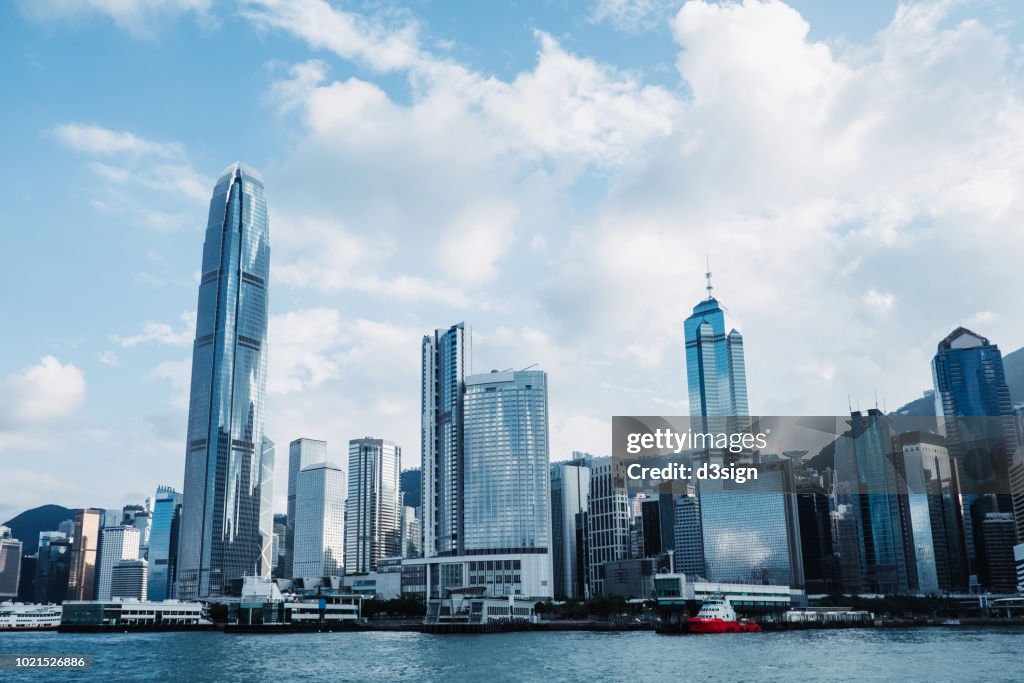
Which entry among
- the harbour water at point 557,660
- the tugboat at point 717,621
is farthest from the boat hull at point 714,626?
the harbour water at point 557,660

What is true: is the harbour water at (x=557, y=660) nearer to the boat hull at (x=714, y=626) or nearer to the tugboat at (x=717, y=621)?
the boat hull at (x=714, y=626)

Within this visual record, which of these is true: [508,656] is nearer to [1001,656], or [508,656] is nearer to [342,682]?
[342,682]

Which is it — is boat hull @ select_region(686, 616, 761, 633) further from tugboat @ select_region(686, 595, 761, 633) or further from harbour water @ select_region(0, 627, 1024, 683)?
harbour water @ select_region(0, 627, 1024, 683)

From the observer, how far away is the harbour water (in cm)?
8350

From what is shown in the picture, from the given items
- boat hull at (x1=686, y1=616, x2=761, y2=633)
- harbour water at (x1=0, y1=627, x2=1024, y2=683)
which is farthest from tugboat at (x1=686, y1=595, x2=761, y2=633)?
harbour water at (x1=0, y1=627, x2=1024, y2=683)

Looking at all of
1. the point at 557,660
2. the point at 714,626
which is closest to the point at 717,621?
the point at 714,626

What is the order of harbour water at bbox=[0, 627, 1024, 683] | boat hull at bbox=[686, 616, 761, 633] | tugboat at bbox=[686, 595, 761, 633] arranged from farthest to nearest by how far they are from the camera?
tugboat at bbox=[686, 595, 761, 633], boat hull at bbox=[686, 616, 761, 633], harbour water at bbox=[0, 627, 1024, 683]

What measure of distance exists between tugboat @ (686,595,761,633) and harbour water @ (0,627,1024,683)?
834 inches

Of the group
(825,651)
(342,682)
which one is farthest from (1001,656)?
(342,682)

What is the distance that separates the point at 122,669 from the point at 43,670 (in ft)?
24.0

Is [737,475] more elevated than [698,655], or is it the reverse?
[737,475]

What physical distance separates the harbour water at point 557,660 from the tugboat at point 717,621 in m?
21.2

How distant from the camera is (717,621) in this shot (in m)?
169

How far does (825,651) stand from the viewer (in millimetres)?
115500
